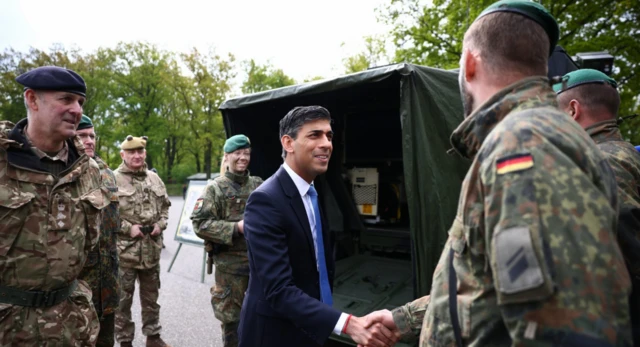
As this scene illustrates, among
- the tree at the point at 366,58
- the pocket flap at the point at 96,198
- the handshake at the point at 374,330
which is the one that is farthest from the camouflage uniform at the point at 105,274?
the tree at the point at 366,58

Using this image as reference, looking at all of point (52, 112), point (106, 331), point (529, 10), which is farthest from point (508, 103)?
point (106, 331)

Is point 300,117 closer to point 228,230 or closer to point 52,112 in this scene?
point 52,112

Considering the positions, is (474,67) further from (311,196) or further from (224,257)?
(224,257)

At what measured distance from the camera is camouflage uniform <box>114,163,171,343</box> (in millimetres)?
4160

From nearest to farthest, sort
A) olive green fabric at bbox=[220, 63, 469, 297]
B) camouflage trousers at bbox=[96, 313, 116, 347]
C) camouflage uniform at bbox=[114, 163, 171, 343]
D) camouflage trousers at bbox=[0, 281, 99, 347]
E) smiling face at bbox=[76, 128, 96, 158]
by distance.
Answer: camouflage trousers at bbox=[0, 281, 99, 347] → olive green fabric at bbox=[220, 63, 469, 297] → camouflage trousers at bbox=[96, 313, 116, 347] → smiling face at bbox=[76, 128, 96, 158] → camouflage uniform at bbox=[114, 163, 171, 343]

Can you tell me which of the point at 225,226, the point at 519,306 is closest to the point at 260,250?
the point at 519,306

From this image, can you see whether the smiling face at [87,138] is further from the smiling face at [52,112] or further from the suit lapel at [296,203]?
the suit lapel at [296,203]

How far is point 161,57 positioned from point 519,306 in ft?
115

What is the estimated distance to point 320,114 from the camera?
221 centimetres

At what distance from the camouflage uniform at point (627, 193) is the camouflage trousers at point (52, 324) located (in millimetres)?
2851

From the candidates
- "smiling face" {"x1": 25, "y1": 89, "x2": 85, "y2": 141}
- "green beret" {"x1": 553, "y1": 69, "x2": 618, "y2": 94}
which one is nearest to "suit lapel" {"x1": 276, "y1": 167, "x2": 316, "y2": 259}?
"smiling face" {"x1": 25, "y1": 89, "x2": 85, "y2": 141}

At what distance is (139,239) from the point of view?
14.6 ft

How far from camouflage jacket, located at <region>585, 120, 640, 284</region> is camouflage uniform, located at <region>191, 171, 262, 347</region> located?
2.96 m

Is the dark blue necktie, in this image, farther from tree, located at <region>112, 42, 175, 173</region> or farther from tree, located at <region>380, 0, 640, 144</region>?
tree, located at <region>112, 42, 175, 173</region>
